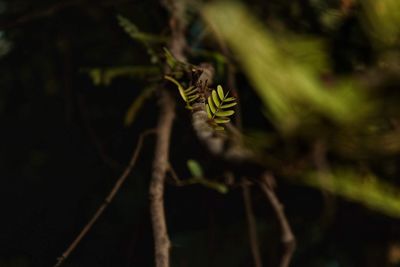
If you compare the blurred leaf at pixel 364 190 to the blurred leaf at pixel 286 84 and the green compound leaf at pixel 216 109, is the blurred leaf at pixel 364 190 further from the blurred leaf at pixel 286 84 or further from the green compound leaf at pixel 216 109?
the green compound leaf at pixel 216 109

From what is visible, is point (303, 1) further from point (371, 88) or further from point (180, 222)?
point (180, 222)

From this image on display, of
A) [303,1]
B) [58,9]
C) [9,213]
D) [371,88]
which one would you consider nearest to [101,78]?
[58,9]

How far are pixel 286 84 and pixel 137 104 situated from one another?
30cm

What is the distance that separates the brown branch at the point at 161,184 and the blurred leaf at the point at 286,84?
145 millimetres

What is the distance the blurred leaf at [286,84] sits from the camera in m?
0.97

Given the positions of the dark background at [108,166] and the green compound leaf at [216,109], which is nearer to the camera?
the green compound leaf at [216,109]

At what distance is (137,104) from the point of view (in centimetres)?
118

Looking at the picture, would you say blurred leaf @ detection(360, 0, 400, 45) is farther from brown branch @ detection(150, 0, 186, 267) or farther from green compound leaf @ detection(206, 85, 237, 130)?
green compound leaf @ detection(206, 85, 237, 130)

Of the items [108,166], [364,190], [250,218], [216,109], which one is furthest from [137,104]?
[216,109]

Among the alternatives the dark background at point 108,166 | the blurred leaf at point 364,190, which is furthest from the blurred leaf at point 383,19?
the blurred leaf at point 364,190

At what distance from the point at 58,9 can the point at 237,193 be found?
1.68ft

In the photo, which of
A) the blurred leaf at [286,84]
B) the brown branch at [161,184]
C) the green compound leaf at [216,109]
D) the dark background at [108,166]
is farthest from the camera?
the dark background at [108,166]

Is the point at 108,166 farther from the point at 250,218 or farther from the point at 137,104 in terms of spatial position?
the point at 250,218

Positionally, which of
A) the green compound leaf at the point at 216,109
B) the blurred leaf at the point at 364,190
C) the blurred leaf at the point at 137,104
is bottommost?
the blurred leaf at the point at 364,190
